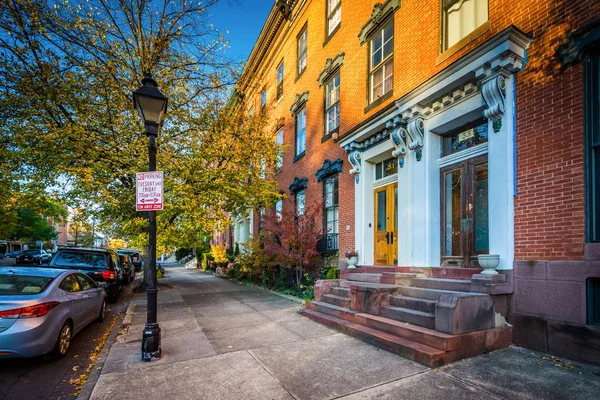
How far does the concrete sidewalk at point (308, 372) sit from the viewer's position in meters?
3.75

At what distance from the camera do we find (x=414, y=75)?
8.01 meters

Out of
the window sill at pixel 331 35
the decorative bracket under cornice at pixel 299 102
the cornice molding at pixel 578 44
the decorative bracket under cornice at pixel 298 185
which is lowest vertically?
the decorative bracket under cornice at pixel 298 185

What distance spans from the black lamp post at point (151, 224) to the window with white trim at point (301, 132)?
8.97 meters

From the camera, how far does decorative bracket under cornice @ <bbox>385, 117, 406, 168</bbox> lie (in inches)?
307

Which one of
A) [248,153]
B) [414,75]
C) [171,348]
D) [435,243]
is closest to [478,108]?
[414,75]

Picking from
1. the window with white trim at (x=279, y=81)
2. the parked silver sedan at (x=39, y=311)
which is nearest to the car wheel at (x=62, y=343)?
the parked silver sedan at (x=39, y=311)

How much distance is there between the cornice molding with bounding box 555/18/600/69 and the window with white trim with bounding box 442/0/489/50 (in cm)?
212

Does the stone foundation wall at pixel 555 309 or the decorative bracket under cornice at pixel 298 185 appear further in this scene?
the decorative bracket under cornice at pixel 298 185

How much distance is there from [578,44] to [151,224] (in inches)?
278

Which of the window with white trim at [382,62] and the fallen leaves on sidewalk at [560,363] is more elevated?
the window with white trim at [382,62]

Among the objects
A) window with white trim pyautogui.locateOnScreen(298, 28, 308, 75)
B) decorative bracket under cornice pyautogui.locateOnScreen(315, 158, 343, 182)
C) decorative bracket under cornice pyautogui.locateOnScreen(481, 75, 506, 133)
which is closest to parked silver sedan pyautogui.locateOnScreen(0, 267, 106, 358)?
decorative bracket under cornice pyautogui.locateOnScreen(315, 158, 343, 182)

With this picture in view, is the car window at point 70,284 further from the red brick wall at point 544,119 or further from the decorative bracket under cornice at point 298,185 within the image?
the decorative bracket under cornice at point 298,185

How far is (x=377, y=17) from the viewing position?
942 centimetres

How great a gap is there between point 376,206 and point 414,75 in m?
3.65
